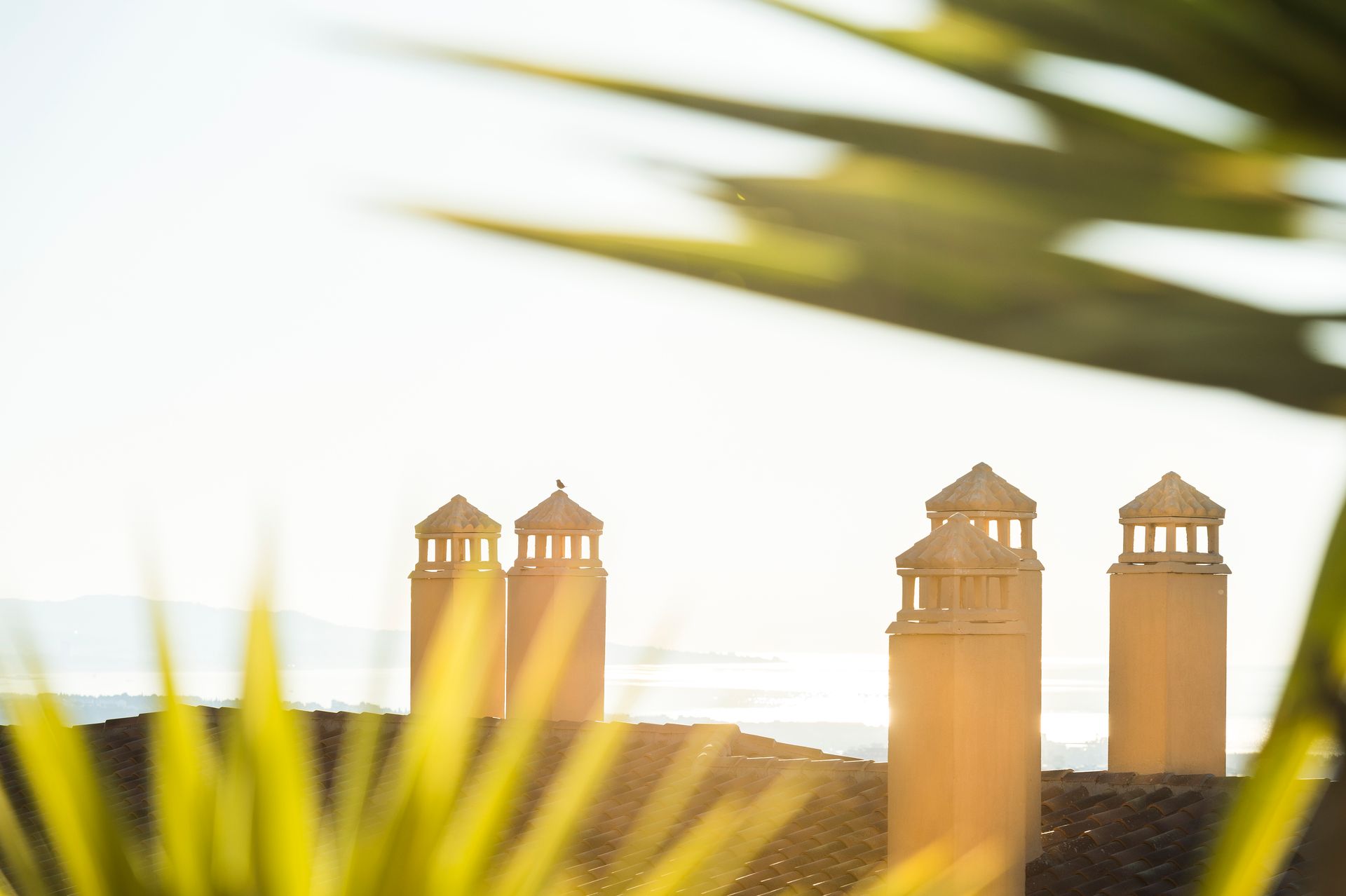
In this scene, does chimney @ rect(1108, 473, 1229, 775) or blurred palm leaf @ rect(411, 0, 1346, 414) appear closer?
blurred palm leaf @ rect(411, 0, 1346, 414)

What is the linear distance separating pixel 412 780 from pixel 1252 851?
743 millimetres

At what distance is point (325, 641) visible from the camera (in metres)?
2.45

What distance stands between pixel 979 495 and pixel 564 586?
5.43 m

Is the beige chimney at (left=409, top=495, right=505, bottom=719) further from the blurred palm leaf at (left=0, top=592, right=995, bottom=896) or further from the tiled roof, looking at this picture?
the blurred palm leaf at (left=0, top=592, right=995, bottom=896)

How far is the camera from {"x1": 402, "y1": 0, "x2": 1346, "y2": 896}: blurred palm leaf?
101cm

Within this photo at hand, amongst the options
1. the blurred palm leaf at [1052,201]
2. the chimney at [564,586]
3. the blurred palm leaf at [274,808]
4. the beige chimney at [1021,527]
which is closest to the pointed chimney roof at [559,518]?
the chimney at [564,586]

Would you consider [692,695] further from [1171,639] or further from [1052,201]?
[1171,639]

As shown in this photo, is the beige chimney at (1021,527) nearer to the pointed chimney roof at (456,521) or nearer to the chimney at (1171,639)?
the chimney at (1171,639)

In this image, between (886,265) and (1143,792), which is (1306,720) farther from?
(1143,792)

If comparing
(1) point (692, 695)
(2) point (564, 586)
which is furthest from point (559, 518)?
(1) point (692, 695)

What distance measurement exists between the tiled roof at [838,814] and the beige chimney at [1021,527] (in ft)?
1.94

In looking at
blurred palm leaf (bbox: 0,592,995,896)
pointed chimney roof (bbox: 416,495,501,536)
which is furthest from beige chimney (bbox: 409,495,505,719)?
blurred palm leaf (bbox: 0,592,995,896)

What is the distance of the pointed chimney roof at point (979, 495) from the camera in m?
12.7

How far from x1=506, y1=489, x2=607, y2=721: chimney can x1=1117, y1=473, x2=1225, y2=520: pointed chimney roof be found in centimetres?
580
